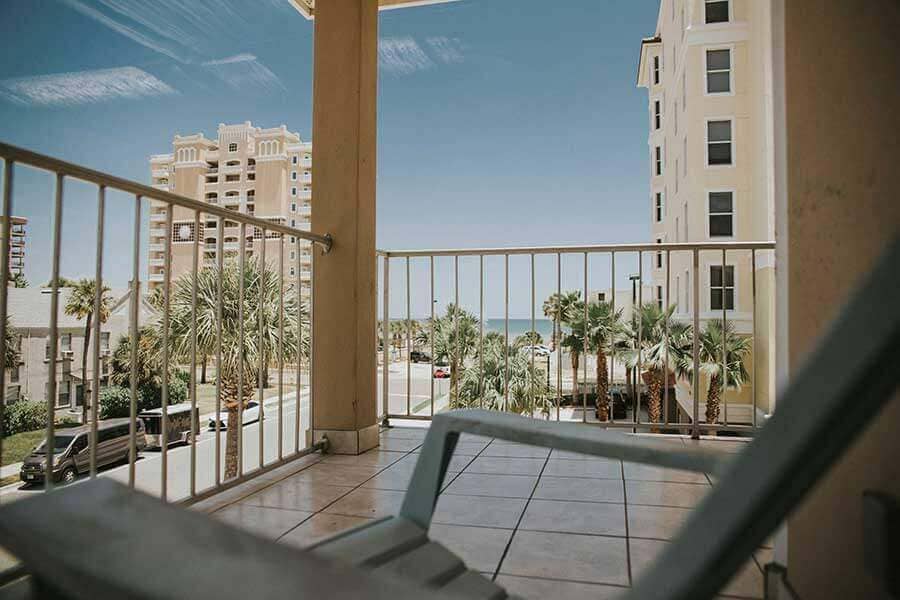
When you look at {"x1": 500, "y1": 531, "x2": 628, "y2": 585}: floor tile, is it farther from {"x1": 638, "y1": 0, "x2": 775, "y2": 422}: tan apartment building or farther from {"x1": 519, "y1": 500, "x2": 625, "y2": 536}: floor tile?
{"x1": 638, "y1": 0, "x2": 775, "y2": 422}: tan apartment building

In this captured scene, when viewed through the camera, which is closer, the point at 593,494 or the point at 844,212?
the point at 844,212

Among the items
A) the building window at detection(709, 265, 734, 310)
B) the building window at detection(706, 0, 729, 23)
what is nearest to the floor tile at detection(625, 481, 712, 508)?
the building window at detection(709, 265, 734, 310)

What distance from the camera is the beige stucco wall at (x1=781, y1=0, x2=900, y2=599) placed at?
113 cm

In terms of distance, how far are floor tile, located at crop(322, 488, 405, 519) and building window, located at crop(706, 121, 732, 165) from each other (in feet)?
67.4

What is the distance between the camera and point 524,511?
2.20 meters

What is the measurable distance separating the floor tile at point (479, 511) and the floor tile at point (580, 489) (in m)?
0.17

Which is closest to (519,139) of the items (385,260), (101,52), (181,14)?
(181,14)

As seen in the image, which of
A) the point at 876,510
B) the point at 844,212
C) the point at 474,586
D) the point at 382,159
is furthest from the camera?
the point at 382,159

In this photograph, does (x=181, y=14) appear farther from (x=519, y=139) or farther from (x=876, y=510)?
(x=876, y=510)

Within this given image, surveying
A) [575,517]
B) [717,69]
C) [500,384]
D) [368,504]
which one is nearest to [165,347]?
[368,504]

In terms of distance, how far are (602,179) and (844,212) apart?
56.2 m

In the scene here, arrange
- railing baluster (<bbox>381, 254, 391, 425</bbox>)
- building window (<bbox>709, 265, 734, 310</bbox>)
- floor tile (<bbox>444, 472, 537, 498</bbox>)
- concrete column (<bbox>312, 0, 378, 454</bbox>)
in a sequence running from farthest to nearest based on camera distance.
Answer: building window (<bbox>709, 265, 734, 310</bbox>) → railing baluster (<bbox>381, 254, 391, 425</bbox>) → concrete column (<bbox>312, 0, 378, 454</bbox>) → floor tile (<bbox>444, 472, 537, 498</bbox>)

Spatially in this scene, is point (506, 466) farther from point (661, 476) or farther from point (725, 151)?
point (725, 151)

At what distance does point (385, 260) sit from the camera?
155 inches
